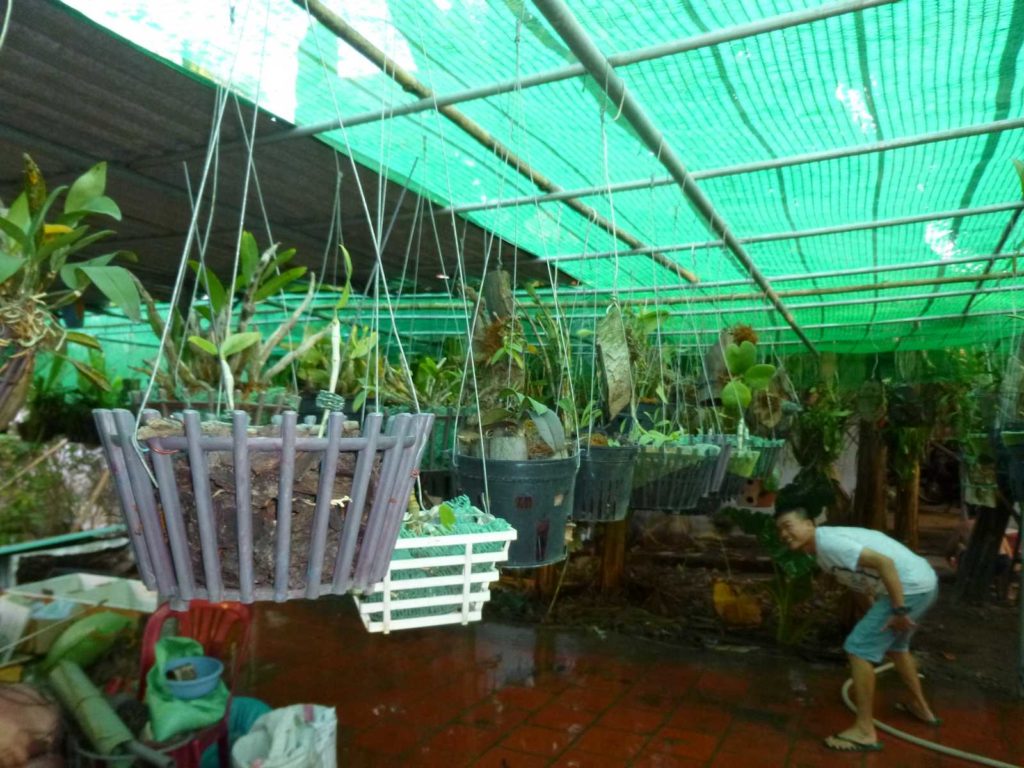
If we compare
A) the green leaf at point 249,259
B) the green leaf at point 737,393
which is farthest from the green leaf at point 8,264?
the green leaf at point 737,393

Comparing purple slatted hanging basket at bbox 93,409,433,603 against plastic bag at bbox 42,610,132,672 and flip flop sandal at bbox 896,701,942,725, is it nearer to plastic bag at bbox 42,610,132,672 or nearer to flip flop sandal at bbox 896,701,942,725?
plastic bag at bbox 42,610,132,672

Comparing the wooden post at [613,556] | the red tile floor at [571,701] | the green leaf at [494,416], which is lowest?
the red tile floor at [571,701]

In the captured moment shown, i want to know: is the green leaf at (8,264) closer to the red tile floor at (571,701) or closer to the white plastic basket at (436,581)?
the white plastic basket at (436,581)

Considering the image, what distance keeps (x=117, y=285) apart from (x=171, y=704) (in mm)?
1286

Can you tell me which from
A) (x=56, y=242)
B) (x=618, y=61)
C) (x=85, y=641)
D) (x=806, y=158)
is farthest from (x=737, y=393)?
(x=85, y=641)

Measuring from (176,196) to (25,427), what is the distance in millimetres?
1956

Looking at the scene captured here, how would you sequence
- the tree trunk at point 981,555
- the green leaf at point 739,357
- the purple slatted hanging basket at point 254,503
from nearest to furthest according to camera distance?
the purple slatted hanging basket at point 254,503 → the green leaf at point 739,357 → the tree trunk at point 981,555

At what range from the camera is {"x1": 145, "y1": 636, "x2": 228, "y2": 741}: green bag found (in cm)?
189

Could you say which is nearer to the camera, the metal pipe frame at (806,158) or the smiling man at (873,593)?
the metal pipe frame at (806,158)

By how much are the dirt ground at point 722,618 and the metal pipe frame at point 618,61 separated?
2953 mm

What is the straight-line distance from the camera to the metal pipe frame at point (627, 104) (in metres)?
1.40

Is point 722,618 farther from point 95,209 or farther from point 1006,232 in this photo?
point 95,209

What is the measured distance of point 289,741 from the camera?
1.99 metres

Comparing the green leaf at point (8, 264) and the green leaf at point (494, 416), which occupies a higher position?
the green leaf at point (8, 264)
